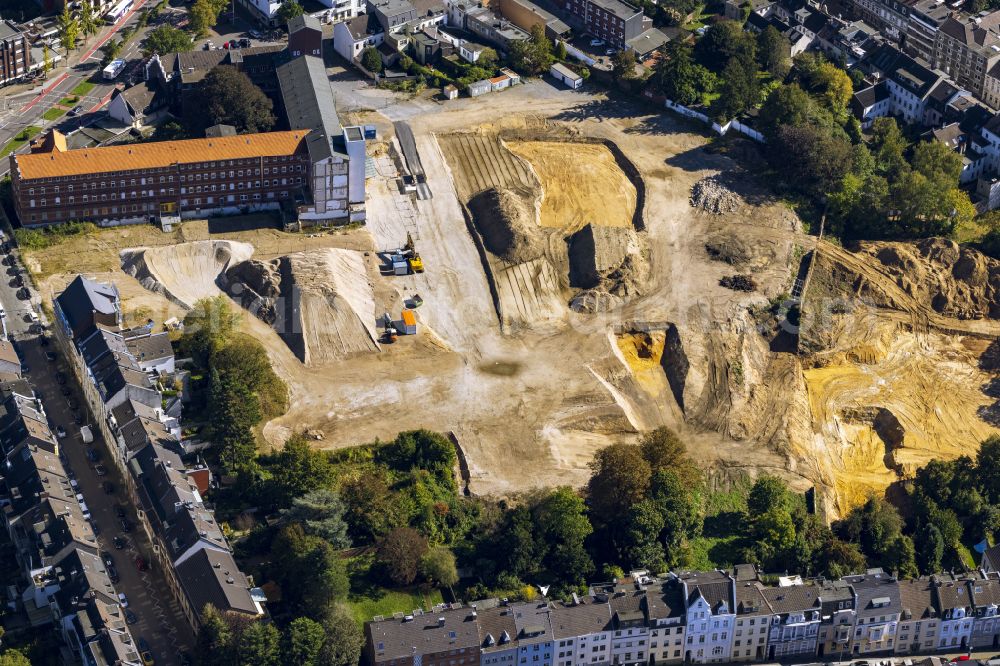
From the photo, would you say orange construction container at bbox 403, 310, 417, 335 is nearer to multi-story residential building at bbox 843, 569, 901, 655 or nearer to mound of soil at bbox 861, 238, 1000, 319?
multi-story residential building at bbox 843, 569, 901, 655

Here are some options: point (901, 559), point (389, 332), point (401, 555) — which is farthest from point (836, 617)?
point (389, 332)

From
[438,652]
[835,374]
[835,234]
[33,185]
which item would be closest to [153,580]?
[438,652]

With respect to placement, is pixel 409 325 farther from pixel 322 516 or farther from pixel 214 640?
pixel 214 640

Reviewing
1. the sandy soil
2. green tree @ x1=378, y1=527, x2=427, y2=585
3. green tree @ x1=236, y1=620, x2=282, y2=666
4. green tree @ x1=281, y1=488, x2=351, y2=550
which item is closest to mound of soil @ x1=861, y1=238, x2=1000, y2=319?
the sandy soil

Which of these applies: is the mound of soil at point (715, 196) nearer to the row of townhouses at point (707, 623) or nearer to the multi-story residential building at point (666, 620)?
the row of townhouses at point (707, 623)

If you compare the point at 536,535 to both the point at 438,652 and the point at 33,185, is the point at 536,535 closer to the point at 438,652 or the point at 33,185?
the point at 438,652
